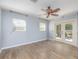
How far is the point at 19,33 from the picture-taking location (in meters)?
5.73

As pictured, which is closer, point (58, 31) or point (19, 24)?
point (19, 24)

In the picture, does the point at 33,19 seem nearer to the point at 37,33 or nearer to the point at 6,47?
the point at 37,33

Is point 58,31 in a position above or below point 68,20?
below

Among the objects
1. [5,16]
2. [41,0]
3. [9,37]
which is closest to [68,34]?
[41,0]

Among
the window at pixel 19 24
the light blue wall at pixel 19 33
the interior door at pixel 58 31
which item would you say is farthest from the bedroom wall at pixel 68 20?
the window at pixel 19 24

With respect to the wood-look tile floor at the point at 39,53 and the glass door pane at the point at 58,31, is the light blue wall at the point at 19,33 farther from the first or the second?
the glass door pane at the point at 58,31

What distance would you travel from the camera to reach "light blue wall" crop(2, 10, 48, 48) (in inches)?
191

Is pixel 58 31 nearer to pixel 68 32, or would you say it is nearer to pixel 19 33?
pixel 68 32

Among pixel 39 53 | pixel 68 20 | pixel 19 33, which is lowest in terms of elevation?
pixel 39 53

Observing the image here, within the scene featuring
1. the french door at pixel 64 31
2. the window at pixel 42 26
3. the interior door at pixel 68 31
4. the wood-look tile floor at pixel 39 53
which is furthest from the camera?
the window at pixel 42 26

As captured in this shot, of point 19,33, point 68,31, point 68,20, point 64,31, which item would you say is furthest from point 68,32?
point 19,33

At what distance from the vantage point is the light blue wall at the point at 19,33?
4859 millimetres

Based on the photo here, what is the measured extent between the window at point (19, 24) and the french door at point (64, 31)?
3.44 meters

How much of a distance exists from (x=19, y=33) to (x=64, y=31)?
3915mm
